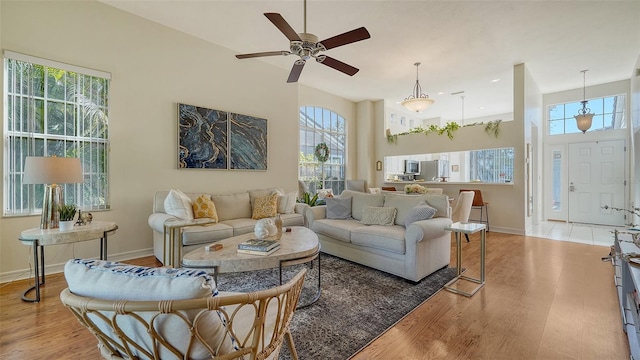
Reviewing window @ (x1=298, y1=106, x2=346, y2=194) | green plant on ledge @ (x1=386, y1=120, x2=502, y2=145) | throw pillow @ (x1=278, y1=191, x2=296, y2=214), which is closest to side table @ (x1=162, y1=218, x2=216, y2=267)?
throw pillow @ (x1=278, y1=191, x2=296, y2=214)

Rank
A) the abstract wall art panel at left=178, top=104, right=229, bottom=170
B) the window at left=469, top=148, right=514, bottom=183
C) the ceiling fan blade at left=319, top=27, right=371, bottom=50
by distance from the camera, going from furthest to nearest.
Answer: the window at left=469, top=148, right=514, bottom=183 → the abstract wall art panel at left=178, top=104, right=229, bottom=170 → the ceiling fan blade at left=319, top=27, right=371, bottom=50

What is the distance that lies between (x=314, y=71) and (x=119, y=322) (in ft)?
18.0

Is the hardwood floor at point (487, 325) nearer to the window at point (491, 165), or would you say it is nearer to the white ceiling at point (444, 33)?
the white ceiling at point (444, 33)

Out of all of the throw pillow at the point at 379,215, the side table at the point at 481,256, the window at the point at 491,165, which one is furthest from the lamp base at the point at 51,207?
the window at the point at 491,165

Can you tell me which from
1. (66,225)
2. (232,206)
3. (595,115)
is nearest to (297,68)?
(232,206)

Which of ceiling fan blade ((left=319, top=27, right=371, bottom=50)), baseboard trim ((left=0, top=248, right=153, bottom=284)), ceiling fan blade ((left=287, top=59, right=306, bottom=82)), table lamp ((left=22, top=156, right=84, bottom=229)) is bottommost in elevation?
baseboard trim ((left=0, top=248, right=153, bottom=284))

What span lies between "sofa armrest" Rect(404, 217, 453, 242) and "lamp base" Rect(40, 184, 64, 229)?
11.6ft

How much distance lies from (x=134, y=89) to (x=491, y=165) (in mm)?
9008

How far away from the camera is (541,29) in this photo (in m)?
3.86

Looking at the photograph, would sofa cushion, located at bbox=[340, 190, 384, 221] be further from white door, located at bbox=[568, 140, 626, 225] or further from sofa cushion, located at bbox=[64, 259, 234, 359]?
white door, located at bbox=[568, 140, 626, 225]

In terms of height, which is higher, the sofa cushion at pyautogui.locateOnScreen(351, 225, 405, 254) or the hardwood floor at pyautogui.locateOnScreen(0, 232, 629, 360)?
the sofa cushion at pyautogui.locateOnScreen(351, 225, 405, 254)

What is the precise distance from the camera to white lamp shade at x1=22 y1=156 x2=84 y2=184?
2.47m

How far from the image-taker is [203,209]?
3562 millimetres

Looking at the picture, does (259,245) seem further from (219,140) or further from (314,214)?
(219,140)
